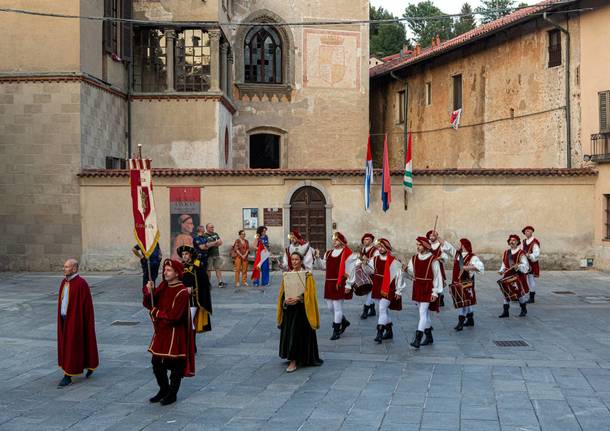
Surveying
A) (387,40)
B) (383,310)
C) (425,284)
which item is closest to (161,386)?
(383,310)

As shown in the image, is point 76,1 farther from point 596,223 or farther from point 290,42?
point 596,223

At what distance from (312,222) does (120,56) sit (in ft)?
29.2

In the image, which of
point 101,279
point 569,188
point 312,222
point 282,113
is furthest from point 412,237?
point 282,113

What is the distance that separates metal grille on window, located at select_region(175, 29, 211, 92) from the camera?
2786 cm

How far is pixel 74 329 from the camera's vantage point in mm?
10172

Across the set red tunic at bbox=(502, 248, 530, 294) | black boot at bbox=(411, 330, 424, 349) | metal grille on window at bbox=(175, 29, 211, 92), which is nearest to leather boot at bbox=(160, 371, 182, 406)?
black boot at bbox=(411, 330, 424, 349)

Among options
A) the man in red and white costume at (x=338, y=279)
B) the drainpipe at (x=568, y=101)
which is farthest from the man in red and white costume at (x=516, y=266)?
the drainpipe at (x=568, y=101)

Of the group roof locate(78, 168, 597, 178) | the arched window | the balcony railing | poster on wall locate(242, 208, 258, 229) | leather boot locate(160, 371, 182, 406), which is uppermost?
the arched window

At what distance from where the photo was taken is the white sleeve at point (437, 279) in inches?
485

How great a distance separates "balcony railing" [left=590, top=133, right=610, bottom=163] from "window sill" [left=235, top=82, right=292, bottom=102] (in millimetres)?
13416

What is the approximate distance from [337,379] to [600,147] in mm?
16916

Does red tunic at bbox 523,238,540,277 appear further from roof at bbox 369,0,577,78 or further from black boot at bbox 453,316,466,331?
roof at bbox 369,0,577,78

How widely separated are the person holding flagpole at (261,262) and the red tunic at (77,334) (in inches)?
373

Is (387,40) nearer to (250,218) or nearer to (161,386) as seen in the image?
(250,218)
